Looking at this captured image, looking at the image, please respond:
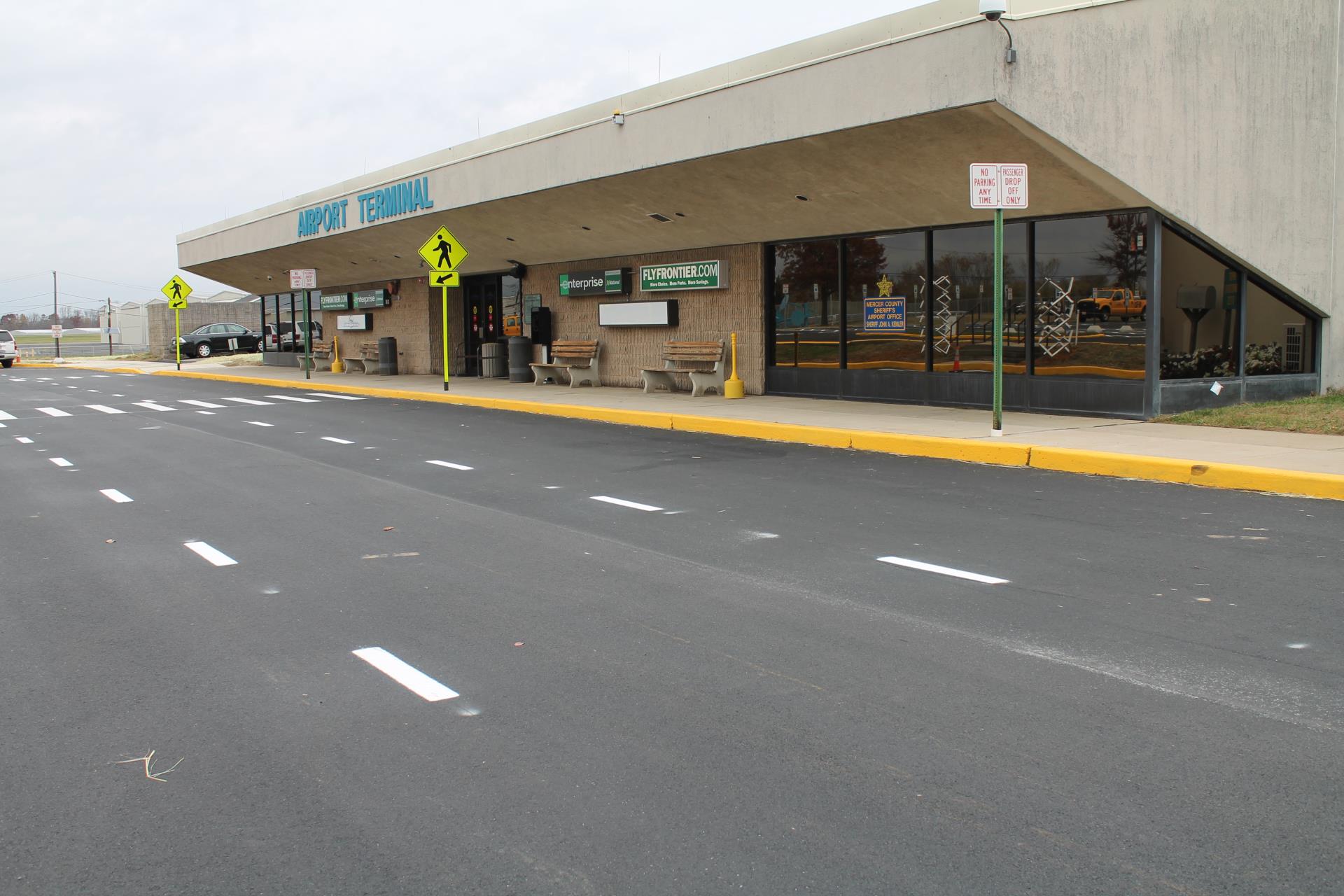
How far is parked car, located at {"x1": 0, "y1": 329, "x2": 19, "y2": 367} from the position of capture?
47906 millimetres

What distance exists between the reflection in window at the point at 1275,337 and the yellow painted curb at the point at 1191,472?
5715 mm

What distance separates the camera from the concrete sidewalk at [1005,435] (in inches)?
407

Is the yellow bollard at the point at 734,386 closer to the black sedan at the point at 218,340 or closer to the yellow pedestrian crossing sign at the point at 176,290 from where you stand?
the yellow pedestrian crossing sign at the point at 176,290

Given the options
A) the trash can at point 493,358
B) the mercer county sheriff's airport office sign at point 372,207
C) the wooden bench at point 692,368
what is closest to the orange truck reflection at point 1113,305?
the wooden bench at point 692,368

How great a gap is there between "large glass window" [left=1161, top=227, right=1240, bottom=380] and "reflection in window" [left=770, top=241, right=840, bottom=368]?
17.7 ft

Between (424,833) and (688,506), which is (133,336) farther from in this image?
(424,833)

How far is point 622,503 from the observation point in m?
9.90

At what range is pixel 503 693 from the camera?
4.92 metres

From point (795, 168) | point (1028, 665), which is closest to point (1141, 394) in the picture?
point (795, 168)

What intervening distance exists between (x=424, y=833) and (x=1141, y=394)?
13.2m

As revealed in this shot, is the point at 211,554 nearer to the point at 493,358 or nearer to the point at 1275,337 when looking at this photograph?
the point at 1275,337

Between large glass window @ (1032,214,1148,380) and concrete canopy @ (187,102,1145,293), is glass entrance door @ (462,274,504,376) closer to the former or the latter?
concrete canopy @ (187,102,1145,293)

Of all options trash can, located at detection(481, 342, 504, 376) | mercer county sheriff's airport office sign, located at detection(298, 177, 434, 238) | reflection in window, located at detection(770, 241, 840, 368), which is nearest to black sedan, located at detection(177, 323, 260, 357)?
mercer county sheriff's airport office sign, located at detection(298, 177, 434, 238)

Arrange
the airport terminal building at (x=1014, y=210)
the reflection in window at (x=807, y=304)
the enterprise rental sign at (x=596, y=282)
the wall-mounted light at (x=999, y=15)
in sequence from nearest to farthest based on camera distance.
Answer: the wall-mounted light at (x=999, y=15) → the airport terminal building at (x=1014, y=210) → the reflection in window at (x=807, y=304) → the enterprise rental sign at (x=596, y=282)
